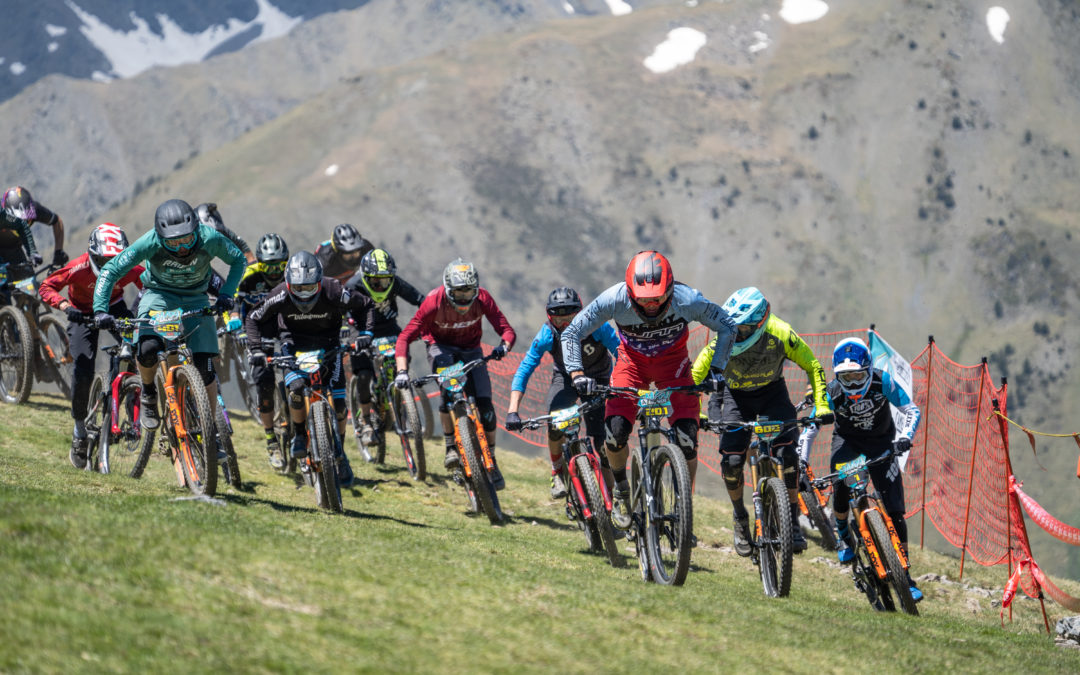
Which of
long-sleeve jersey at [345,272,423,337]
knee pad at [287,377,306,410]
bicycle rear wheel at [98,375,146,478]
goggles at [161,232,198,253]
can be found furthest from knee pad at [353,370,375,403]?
goggles at [161,232,198,253]

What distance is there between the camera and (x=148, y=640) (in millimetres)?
5363

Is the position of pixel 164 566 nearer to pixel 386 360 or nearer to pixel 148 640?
pixel 148 640

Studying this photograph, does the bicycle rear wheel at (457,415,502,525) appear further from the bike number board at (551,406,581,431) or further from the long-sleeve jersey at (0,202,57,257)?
the long-sleeve jersey at (0,202,57,257)

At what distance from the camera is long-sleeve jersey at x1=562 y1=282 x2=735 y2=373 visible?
917cm

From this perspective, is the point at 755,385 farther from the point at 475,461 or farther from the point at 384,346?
the point at 384,346

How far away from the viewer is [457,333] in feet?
43.1

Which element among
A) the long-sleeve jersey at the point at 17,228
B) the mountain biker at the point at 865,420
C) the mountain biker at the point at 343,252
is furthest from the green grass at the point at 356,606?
the long-sleeve jersey at the point at 17,228

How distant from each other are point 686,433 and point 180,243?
5194 millimetres

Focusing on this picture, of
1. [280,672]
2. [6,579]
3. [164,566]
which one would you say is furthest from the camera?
[164,566]

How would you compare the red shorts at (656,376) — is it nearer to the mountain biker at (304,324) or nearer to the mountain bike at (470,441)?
the mountain bike at (470,441)

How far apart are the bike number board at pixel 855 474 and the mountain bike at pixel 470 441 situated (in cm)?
412

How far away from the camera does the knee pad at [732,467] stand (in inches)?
424

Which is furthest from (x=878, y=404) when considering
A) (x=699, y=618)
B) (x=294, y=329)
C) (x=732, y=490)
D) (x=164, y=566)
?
(x=164, y=566)

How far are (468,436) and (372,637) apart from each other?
5.79m
